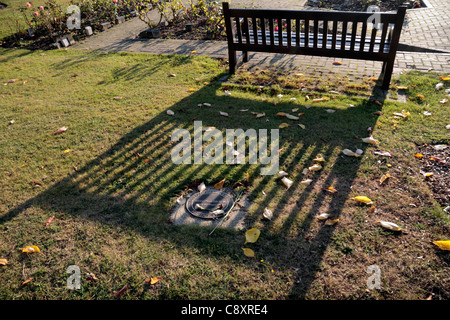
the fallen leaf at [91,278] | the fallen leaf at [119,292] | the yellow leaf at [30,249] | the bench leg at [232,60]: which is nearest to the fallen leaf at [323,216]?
the fallen leaf at [119,292]

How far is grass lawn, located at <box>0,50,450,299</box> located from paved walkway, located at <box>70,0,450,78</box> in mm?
760

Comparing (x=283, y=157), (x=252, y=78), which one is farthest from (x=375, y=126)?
(x=252, y=78)

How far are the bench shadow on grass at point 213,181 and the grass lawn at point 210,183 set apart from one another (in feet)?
0.05

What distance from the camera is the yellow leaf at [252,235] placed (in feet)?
9.09

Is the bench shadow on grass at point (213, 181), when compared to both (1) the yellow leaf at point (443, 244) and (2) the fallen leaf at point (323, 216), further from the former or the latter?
(1) the yellow leaf at point (443, 244)

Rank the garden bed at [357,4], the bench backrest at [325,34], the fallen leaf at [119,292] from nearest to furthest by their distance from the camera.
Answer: the fallen leaf at [119,292] < the bench backrest at [325,34] < the garden bed at [357,4]

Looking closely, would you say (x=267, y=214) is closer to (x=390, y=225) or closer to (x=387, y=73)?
(x=390, y=225)

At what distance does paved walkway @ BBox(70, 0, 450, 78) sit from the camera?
18.9 feet

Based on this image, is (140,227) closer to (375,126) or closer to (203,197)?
(203,197)

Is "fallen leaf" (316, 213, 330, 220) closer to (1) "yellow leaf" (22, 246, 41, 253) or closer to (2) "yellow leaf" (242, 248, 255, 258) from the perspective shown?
(2) "yellow leaf" (242, 248, 255, 258)
